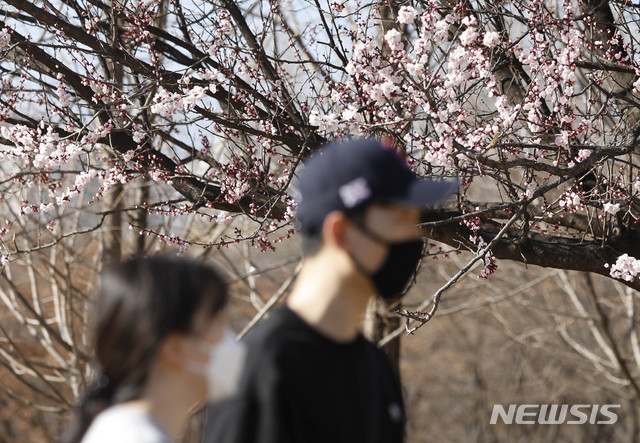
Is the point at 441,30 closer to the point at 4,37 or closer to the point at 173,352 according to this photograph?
the point at 4,37

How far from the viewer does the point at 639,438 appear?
51.0 ft

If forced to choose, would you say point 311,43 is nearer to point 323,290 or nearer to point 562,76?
point 562,76

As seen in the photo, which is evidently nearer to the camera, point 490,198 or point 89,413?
point 89,413

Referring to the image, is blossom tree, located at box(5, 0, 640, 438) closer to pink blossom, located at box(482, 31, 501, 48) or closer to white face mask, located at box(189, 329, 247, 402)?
pink blossom, located at box(482, 31, 501, 48)

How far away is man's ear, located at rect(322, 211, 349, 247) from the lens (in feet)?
5.72

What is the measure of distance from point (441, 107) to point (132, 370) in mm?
3179

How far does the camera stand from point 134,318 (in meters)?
1.61

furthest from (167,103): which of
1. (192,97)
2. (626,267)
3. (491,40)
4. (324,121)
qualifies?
(626,267)

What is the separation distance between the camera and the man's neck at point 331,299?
174 cm

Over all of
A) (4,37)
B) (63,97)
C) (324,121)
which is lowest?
(324,121)

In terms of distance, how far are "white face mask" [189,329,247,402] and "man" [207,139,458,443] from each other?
3 cm

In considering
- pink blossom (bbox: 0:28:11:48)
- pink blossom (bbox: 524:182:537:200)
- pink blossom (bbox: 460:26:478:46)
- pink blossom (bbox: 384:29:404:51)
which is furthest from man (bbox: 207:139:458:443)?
pink blossom (bbox: 0:28:11:48)

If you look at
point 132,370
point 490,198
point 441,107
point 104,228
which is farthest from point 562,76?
point 490,198

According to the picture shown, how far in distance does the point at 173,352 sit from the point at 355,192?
53 centimetres
